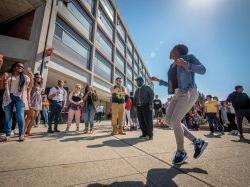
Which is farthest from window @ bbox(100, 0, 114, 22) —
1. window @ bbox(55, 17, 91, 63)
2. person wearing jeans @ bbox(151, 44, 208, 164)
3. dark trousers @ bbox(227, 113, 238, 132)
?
person wearing jeans @ bbox(151, 44, 208, 164)

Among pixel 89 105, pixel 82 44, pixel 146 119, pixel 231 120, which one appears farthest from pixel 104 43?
pixel 146 119

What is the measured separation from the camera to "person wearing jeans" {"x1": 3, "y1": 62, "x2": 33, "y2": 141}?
401 cm

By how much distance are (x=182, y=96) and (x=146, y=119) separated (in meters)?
2.71

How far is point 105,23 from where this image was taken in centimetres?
2298

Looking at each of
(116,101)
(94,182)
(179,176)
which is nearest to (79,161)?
(94,182)

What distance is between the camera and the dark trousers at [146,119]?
5.08 metres

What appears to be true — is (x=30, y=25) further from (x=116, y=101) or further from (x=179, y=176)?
(x=179, y=176)

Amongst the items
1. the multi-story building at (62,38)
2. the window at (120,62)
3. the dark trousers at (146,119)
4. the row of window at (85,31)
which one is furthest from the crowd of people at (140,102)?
the window at (120,62)

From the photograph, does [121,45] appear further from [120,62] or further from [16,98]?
[16,98]

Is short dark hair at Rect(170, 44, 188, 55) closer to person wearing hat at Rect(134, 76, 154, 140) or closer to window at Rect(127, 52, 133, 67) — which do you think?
person wearing hat at Rect(134, 76, 154, 140)

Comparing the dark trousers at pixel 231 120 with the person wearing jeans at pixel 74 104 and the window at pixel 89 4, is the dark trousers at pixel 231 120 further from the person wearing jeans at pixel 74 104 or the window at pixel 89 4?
the window at pixel 89 4

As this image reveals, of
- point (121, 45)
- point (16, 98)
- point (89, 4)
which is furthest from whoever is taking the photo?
point (121, 45)

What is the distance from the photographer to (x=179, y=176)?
1.93 metres

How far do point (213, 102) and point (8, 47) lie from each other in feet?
37.4
